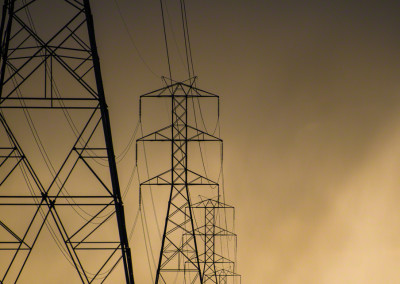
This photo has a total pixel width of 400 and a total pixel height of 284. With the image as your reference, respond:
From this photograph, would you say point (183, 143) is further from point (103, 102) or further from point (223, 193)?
point (223, 193)

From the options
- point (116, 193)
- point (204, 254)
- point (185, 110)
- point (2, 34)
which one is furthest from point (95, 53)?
point (204, 254)

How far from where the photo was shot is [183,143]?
20578mm

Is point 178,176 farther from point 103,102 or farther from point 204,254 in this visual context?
point 204,254

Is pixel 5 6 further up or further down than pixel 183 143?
further down

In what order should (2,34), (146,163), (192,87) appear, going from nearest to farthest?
(2,34) → (192,87) → (146,163)

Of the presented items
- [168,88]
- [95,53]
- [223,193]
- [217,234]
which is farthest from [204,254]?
[95,53]

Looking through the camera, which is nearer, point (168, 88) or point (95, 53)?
point (95, 53)

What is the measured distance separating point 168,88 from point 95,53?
7.38m

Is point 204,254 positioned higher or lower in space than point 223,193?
lower

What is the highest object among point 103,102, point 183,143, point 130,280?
point 183,143

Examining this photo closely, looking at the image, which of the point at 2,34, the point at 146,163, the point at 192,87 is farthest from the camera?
the point at 146,163

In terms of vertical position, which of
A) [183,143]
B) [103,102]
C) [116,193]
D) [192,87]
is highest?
[192,87]

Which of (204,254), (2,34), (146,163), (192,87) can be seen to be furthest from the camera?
(146,163)

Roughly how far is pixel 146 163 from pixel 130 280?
20.8 meters
